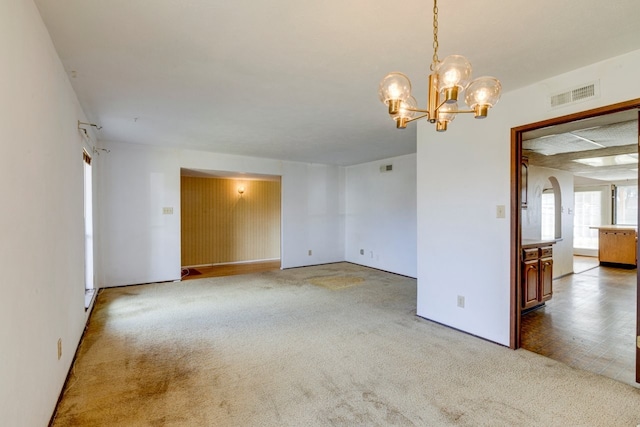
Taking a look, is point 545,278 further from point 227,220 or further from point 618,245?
point 227,220

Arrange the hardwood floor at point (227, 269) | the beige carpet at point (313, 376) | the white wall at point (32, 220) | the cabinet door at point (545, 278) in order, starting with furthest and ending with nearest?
the hardwood floor at point (227, 269) < the cabinet door at point (545, 278) < the beige carpet at point (313, 376) < the white wall at point (32, 220)

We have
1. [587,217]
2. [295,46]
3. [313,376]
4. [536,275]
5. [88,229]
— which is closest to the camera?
[295,46]

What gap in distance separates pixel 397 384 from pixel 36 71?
307 cm

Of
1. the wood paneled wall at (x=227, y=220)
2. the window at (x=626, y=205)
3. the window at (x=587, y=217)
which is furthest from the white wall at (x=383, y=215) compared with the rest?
the window at (x=626, y=205)

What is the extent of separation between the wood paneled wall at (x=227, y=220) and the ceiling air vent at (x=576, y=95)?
653 centimetres

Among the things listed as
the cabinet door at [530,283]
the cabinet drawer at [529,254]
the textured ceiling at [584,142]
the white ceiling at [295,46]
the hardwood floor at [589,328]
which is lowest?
the hardwood floor at [589,328]

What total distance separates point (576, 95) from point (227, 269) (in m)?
6.45

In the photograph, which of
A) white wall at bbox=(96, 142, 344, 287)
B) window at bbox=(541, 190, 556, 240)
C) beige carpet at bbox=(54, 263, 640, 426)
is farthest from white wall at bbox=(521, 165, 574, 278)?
white wall at bbox=(96, 142, 344, 287)

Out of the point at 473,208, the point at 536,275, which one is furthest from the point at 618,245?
the point at 473,208

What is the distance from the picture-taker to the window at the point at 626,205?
8469 millimetres

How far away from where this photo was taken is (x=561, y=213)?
6.12 meters

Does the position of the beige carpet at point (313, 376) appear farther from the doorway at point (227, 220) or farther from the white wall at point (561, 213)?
the doorway at point (227, 220)

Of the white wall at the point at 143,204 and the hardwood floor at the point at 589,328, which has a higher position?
the white wall at the point at 143,204

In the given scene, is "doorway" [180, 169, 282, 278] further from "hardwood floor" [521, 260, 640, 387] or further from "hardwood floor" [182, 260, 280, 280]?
"hardwood floor" [521, 260, 640, 387]
